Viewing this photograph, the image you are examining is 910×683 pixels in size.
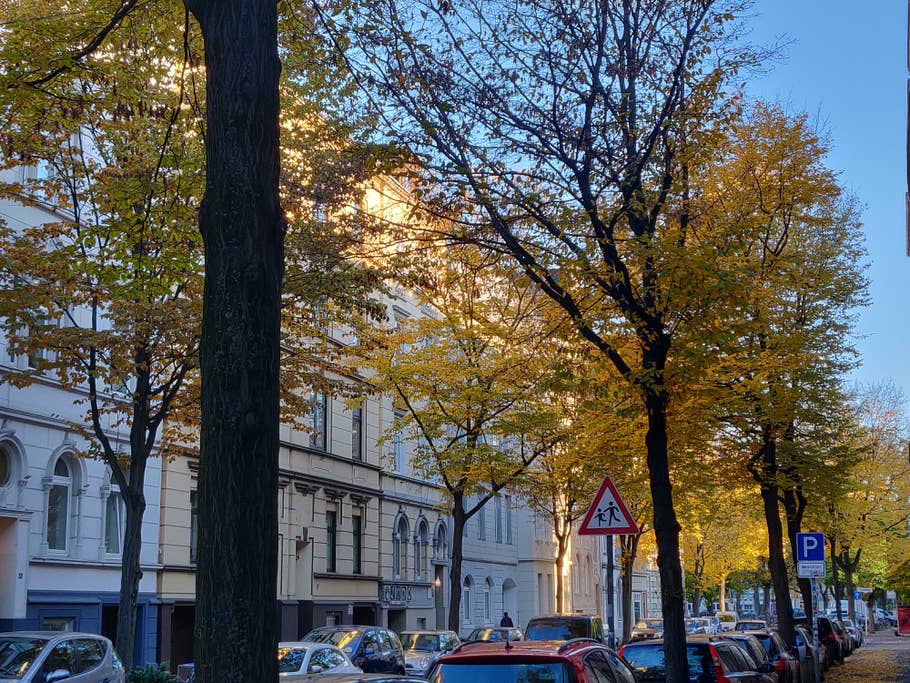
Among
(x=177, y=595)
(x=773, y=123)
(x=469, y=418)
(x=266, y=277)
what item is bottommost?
(x=177, y=595)

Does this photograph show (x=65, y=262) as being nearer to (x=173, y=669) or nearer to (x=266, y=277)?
(x=266, y=277)

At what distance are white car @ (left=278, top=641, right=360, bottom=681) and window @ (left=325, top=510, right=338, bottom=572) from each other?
737 inches

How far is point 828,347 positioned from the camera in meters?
26.3

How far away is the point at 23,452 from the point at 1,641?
28.5 ft

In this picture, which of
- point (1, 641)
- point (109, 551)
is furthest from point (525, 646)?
point (109, 551)

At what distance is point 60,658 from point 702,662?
347 inches

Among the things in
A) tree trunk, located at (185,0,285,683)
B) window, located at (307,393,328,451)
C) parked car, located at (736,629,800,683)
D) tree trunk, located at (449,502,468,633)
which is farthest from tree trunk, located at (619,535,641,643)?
tree trunk, located at (185,0,285,683)

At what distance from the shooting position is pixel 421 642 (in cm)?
2767

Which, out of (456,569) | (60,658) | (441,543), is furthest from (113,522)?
(441,543)

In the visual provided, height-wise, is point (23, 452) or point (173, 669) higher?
point (23, 452)

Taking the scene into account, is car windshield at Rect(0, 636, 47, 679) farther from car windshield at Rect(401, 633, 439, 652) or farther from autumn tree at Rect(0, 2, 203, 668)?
car windshield at Rect(401, 633, 439, 652)

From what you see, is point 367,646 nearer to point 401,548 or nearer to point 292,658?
point 292,658

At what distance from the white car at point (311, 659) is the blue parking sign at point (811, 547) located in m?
10.9

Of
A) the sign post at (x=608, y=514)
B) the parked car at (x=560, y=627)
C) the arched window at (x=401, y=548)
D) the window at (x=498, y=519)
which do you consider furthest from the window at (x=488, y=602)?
the sign post at (x=608, y=514)
